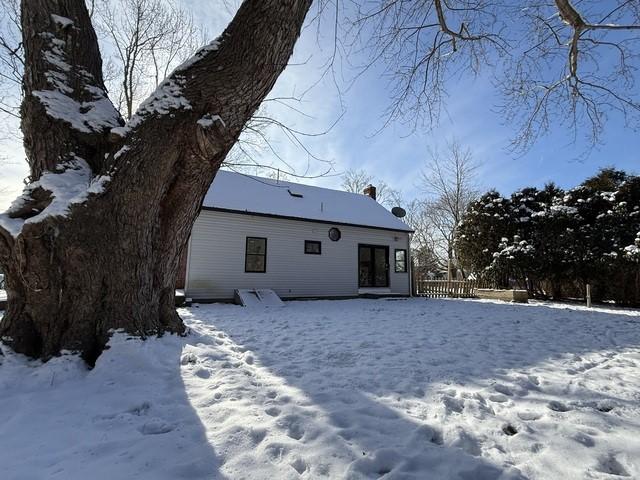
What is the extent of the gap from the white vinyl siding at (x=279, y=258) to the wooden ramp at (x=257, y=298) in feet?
1.86

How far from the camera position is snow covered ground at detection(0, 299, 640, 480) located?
5.22 feet

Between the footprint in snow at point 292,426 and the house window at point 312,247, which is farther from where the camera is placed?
the house window at point 312,247

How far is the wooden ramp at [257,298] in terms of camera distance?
9.44m

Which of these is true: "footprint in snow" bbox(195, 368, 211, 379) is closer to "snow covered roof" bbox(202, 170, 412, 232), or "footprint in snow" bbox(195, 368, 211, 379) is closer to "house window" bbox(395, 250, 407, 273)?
"snow covered roof" bbox(202, 170, 412, 232)

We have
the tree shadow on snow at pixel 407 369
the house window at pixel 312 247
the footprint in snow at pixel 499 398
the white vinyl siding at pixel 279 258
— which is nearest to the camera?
the tree shadow on snow at pixel 407 369

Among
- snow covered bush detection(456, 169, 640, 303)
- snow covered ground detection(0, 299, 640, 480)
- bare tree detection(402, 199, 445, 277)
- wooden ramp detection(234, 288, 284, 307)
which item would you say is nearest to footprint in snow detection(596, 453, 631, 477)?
snow covered ground detection(0, 299, 640, 480)

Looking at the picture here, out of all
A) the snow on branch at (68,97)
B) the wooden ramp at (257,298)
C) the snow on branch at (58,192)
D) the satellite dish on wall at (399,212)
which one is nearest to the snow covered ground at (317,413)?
the snow on branch at (58,192)

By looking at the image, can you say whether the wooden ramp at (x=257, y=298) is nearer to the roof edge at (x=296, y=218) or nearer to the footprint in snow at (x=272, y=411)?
the roof edge at (x=296, y=218)

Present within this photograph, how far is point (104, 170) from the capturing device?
3.04m

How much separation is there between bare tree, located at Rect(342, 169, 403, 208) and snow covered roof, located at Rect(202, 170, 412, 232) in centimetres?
1054

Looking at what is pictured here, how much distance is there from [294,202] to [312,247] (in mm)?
1964

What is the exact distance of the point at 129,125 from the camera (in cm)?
311

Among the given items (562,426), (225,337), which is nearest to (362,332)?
(225,337)

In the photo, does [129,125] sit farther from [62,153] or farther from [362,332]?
[362,332]
